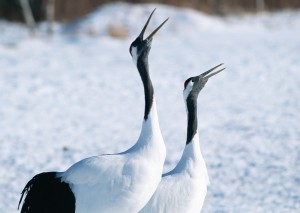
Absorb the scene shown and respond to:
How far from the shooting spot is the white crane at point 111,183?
435cm

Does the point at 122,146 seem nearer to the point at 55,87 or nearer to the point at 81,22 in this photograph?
the point at 55,87

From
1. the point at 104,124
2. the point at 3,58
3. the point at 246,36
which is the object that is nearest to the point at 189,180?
the point at 104,124

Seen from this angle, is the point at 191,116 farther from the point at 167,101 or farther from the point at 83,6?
the point at 83,6

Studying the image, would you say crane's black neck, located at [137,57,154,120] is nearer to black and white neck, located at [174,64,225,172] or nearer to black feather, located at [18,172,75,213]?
black and white neck, located at [174,64,225,172]

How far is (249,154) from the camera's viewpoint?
7.76m

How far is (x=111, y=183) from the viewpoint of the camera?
14.4ft

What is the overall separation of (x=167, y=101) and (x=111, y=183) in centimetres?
654

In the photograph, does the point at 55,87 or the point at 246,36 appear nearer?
the point at 55,87

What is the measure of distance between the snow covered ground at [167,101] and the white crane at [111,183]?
1.55 metres

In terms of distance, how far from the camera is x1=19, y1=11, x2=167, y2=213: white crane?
4.35 metres

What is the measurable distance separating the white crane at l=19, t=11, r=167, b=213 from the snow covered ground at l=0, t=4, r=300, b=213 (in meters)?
1.55

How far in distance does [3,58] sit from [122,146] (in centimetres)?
693

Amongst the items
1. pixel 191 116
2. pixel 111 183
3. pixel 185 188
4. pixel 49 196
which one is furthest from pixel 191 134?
pixel 49 196

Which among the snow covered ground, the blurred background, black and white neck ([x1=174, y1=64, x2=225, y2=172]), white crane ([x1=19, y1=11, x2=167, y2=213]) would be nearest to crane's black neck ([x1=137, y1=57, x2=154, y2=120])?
white crane ([x1=19, y1=11, x2=167, y2=213])
